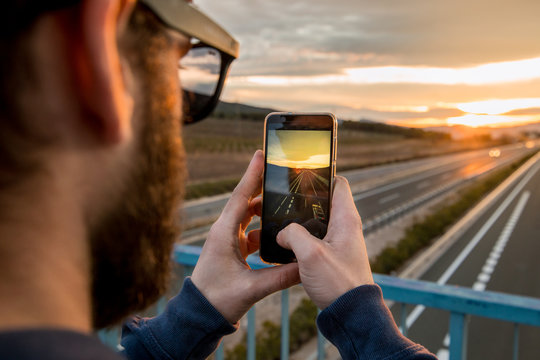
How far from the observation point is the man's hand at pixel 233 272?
1.34 metres

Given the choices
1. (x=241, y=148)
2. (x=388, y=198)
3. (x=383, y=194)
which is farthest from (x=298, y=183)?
(x=241, y=148)

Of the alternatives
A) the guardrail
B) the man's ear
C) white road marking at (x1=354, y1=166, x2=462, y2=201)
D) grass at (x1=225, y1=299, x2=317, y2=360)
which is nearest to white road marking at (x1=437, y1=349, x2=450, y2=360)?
grass at (x1=225, y1=299, x2=317, y2=360)

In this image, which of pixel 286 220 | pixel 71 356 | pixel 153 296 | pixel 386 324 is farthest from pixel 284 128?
pixel 71 356

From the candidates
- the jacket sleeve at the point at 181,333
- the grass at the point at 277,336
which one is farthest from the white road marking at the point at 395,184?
the jacket sleeve at the point at 181,333

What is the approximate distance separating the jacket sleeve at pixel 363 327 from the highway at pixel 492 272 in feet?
31.5

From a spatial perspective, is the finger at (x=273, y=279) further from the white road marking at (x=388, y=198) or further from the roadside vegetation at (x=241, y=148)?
the white road marking at (x=388, y=198)

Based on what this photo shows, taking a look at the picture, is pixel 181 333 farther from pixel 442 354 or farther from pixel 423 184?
pixel 423 184

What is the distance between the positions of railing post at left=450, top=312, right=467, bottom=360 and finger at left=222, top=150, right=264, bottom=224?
971 mm

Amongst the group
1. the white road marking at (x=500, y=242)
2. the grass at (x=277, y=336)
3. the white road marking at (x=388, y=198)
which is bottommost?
the white road marking at (x=500, y=242)

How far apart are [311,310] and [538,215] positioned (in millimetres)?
32640

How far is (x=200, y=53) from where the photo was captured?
3.45 feet

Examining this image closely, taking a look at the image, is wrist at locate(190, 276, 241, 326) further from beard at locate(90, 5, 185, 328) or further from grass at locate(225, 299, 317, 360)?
grass at locate(225, 299, 317, 360)

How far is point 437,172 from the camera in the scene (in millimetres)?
62250

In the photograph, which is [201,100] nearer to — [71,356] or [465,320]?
[71,356]
